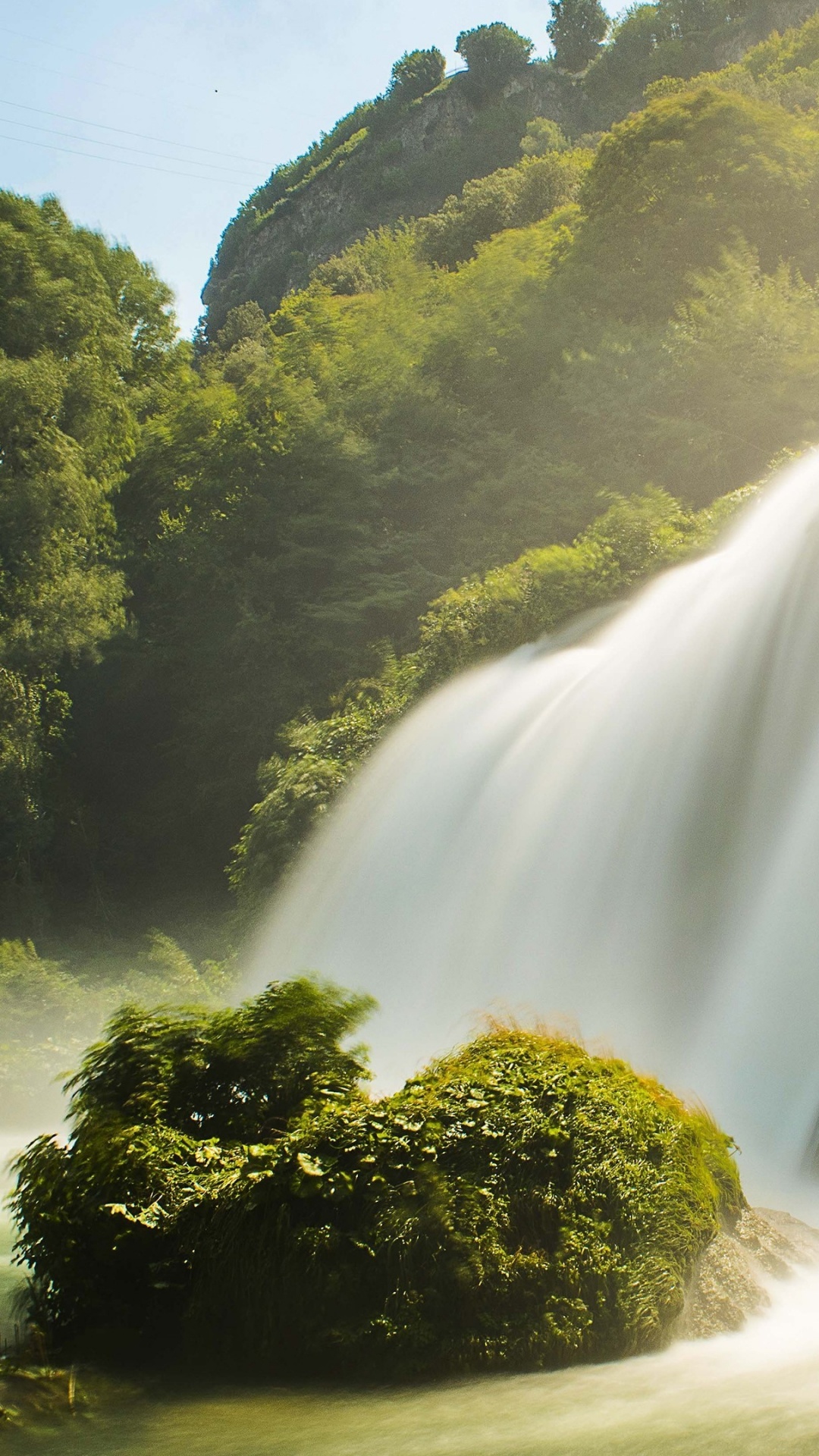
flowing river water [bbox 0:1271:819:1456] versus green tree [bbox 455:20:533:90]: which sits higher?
green tree [bbox 455:20:533:90]

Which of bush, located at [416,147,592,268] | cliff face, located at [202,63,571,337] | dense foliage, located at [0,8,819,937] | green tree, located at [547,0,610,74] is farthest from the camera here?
green tree, located at [547,0,610,74]

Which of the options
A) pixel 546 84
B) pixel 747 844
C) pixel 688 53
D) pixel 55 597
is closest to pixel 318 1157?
pixel 747 844

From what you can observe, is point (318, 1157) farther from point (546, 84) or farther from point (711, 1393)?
point (546, 84)

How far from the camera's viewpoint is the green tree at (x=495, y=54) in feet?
206

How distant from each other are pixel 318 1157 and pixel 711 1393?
172cm

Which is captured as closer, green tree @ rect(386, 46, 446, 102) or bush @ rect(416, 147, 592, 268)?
bush @ rect(416, 147, 592, 268)

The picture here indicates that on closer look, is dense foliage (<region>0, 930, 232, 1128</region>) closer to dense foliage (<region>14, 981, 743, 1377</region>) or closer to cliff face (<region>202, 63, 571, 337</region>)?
dense foliage (<region>14, 981, 743, 1377</region>)

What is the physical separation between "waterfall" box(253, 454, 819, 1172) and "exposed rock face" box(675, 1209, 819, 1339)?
57.2 inches

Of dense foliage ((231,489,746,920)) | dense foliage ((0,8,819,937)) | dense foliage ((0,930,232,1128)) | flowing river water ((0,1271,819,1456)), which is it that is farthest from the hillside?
flowing river water ((0,1271,819,1456))

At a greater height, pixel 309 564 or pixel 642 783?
pixel 309 564

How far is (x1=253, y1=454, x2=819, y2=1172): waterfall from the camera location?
941 cm

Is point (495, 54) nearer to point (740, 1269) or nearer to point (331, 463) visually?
point (331, 463)

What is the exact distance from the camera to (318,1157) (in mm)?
5137

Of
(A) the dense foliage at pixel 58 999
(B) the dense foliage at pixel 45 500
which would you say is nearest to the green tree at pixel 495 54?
(B) the dense foliage at pixel 45 500
